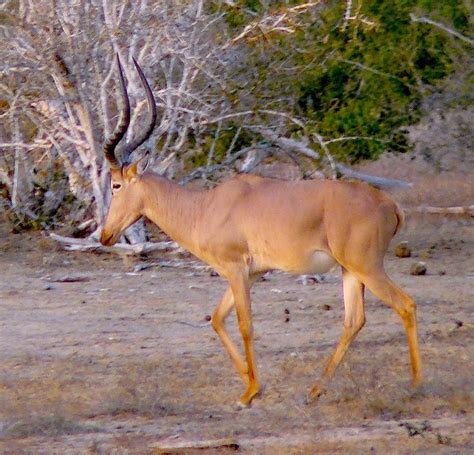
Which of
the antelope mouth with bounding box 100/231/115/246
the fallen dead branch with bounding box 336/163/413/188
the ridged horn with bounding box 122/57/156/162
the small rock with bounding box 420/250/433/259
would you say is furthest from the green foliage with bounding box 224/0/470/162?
the antelope mouth with bounding box 100/231/115/246

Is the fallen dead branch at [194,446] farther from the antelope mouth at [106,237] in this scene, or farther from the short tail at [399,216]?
the antelope mouth at [106,237]

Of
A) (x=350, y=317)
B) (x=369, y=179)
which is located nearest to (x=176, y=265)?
(x=369, y=179)

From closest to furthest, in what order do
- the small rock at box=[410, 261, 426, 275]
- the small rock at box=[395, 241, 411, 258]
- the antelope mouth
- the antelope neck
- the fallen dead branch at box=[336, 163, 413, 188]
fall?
the antelope neck → the antelope mouth → the small rock at box=[410, 261, 426, 275] → the small rock at box=[395, 241, 411, 258] → the fallen dead branch at box=[336, 163, 413, 188]

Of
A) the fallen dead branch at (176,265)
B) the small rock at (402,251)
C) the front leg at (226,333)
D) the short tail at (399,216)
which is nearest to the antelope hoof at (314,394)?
the front leg at (226,333)

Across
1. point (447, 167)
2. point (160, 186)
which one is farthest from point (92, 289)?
point (447, 167)

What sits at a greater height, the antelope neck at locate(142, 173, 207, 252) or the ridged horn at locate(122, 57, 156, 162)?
the ridged horn at locate(122, 57, 156, 162)

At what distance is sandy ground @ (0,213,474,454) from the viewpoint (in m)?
6.83

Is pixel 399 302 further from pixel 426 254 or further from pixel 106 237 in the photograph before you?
pixel 426 254

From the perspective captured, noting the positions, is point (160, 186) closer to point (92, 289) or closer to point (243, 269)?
point (243, 269)

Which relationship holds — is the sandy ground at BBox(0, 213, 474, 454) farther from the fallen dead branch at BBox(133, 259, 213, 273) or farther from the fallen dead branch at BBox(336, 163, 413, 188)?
the fallen dead branch at BBox(336, 163, 413, 188)

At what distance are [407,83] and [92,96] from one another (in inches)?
165

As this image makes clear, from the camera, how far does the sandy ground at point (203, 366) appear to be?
6828 millimetres

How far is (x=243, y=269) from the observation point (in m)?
7.90

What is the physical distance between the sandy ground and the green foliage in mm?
2255
